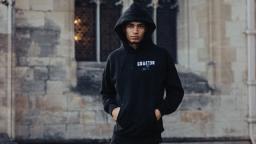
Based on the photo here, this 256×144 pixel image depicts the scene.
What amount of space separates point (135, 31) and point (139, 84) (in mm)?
260

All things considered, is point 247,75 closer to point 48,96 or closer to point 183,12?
point 183,12

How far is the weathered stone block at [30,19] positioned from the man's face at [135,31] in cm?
456

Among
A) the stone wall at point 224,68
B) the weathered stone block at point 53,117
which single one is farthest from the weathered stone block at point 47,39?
the stone wall at point 224,68

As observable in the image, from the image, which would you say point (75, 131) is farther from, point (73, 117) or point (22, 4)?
point (22, 4)

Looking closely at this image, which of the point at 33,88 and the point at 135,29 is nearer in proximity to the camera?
the point at 135,29

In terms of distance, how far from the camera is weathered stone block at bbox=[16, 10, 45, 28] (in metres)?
7.41

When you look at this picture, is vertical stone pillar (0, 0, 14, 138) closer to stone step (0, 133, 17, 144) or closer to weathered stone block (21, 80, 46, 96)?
stone step (0, 133, 17, 144)

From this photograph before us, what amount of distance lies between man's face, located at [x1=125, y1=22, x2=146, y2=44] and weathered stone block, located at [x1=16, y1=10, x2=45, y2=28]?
15.0 ft

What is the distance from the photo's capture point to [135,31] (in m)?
3.02

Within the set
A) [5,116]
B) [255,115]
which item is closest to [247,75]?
[255,115]

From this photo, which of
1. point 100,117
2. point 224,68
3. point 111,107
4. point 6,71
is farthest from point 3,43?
point 111,107

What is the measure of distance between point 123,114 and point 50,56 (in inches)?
186

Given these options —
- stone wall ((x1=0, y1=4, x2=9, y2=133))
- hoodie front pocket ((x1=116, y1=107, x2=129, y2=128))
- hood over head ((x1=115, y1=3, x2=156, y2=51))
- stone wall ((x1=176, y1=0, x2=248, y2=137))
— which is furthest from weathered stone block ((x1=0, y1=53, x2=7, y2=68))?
hoodie front pocket ((x1=116, y1=107, x2=129, y2=128))

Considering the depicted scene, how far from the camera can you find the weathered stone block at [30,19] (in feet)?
24.3
